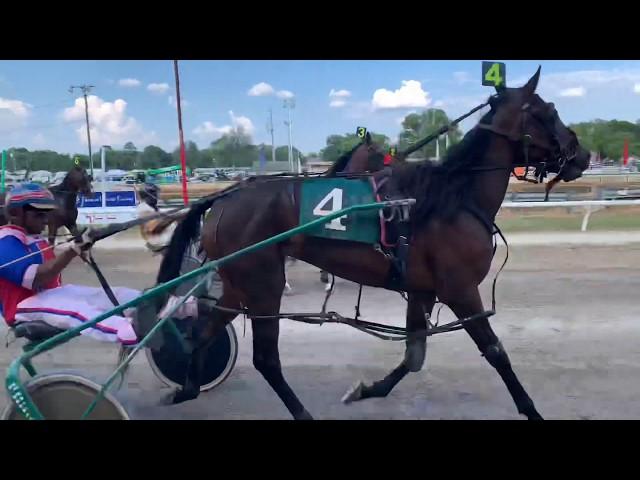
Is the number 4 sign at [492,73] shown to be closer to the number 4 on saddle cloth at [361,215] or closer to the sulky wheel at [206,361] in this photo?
the number 4 on saddle cloth at [361,215]

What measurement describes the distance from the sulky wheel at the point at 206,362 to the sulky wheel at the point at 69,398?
131 centimetres

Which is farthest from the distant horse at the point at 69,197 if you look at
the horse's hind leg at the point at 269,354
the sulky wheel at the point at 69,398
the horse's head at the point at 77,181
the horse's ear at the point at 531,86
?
the horse's ear at the point at 531,86

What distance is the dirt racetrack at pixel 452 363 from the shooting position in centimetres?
398

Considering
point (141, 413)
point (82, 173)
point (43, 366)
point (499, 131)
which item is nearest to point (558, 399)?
point (499, 131)

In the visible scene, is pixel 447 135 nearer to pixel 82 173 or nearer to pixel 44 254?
pixel 44 254

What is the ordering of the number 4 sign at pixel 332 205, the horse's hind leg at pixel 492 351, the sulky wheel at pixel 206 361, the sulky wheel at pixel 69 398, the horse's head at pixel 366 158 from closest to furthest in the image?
the sulky wheel at pixel 69 398 → the horse's hind leg at pixel 492 351 → the number 4 sign at pixel 332 205 → the sulky wheel at pixel 206 361 → the horse's head at pixel 366 158

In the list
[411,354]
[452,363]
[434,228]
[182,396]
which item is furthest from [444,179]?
[182,396]

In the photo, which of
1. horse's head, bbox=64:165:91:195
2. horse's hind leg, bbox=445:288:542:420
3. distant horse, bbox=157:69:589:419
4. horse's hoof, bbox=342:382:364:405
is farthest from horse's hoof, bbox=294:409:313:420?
horse's head, bbox=64:165:91:195

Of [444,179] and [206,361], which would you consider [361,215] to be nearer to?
[444,179]

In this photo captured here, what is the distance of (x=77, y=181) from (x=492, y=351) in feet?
28.1

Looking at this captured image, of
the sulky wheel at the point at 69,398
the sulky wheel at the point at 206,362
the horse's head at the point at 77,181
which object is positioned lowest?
the sulky wheel at the point at 206,362

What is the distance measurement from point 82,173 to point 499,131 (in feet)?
27.5

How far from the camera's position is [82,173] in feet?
34.2

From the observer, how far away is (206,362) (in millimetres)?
4328
